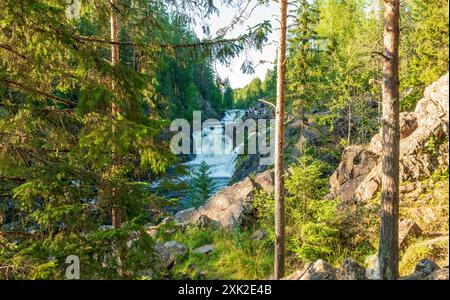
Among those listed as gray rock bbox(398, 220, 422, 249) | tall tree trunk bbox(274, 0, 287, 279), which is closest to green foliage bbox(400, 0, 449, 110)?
tall tree trunk bbox(274, 0, 287, 279)

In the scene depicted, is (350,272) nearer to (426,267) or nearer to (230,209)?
(426,267)

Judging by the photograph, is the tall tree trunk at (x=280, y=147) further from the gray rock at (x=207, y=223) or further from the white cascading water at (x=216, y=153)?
the white cascading water at (x=216, y=153)

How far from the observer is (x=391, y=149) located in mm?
4906

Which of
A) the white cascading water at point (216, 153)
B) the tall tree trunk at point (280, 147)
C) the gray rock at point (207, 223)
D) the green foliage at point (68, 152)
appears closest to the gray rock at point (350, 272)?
the green foliage at point (68, 152)

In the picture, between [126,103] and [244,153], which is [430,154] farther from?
[244,153]

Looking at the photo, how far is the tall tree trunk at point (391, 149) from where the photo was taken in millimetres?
4863

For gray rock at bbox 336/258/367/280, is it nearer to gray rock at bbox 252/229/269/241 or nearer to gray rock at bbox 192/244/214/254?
gray rock at bbox 252/229/269/241

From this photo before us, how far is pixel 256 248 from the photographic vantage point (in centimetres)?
1063

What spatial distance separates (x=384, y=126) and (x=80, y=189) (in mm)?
Answer: 3958

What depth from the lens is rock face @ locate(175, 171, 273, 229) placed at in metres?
13.3

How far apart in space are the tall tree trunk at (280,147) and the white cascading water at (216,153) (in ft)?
57.8

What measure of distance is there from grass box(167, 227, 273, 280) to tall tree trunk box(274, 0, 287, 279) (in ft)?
3.63
